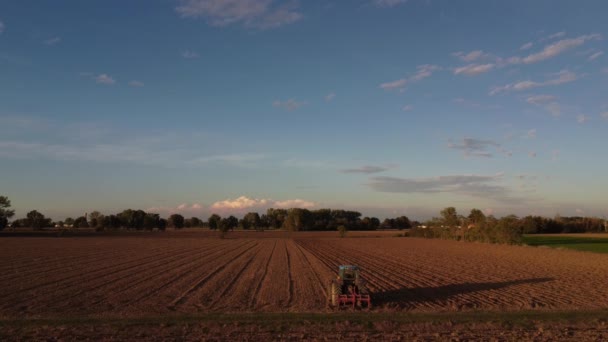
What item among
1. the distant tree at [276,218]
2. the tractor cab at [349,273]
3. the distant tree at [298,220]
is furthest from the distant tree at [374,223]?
the tractor cab at [349,273]

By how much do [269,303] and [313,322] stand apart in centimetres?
419

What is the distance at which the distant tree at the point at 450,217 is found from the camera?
96.4 m

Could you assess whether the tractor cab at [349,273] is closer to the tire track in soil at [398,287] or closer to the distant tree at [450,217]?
the tire track in soil at [398,287]

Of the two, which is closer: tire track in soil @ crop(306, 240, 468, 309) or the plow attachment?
the plow attachment

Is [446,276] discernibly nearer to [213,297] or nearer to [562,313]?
[562,313]

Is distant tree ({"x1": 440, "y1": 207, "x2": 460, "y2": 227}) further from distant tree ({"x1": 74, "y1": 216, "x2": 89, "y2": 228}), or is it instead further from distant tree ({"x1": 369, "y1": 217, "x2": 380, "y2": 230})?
distant tree ({"x1": 74, "y1": 216, "x2": 89, "y2": 228})

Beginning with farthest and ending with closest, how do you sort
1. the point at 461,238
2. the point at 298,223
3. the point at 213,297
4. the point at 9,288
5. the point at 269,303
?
the point at 298,223 → the point at 461,238 → the point at 9,288 → the point at 213,297 → the point at 269,303

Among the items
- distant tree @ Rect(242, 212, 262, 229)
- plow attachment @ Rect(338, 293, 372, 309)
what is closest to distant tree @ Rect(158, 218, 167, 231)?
distant tree @ Rect(242, 212, 262, 229)

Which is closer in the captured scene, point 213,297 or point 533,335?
point 533,335

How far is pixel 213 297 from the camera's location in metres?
19.5

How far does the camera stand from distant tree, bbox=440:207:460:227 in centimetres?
9638

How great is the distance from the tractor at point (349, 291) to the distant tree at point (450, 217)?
8257 cm

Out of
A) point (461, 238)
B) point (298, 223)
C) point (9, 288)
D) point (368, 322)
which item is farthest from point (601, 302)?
point (298, 223)

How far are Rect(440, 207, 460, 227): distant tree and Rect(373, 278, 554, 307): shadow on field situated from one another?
236 feet
